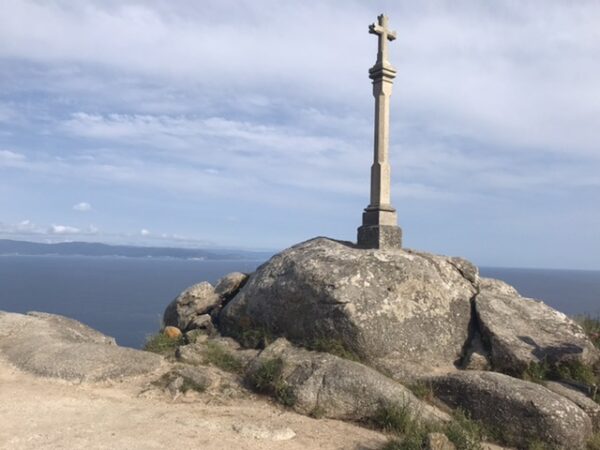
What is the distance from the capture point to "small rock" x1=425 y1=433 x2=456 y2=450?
6293 millimetres

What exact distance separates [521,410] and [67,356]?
25.5 ft

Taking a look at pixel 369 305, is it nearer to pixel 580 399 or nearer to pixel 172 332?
pixel 580 399

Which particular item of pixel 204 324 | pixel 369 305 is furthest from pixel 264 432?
pixel 204 324

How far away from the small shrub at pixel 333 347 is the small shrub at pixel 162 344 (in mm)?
3013

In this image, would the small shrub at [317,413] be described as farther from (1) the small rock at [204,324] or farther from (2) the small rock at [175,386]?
(1) the small rock at [204,324]

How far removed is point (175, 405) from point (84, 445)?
1.82m

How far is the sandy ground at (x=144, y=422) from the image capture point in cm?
658

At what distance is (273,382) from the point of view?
852cm

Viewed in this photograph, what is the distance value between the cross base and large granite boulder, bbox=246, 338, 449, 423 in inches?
148

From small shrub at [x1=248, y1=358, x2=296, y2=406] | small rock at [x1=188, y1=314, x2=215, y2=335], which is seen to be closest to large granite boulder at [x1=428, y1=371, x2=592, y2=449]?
small shrub at [x1=248, y1=358, x2=296, y2=406]

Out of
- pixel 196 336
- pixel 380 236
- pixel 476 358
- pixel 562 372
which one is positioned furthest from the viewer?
pixel 380 236

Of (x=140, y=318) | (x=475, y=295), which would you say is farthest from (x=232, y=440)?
(x=140, y=318)

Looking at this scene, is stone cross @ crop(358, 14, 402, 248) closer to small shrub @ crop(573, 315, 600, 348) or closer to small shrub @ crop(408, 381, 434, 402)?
small shrub @ crop(408, 381, 434, 402)

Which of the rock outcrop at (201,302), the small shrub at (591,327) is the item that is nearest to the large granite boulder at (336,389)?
the rock outcrop at (201,302)
